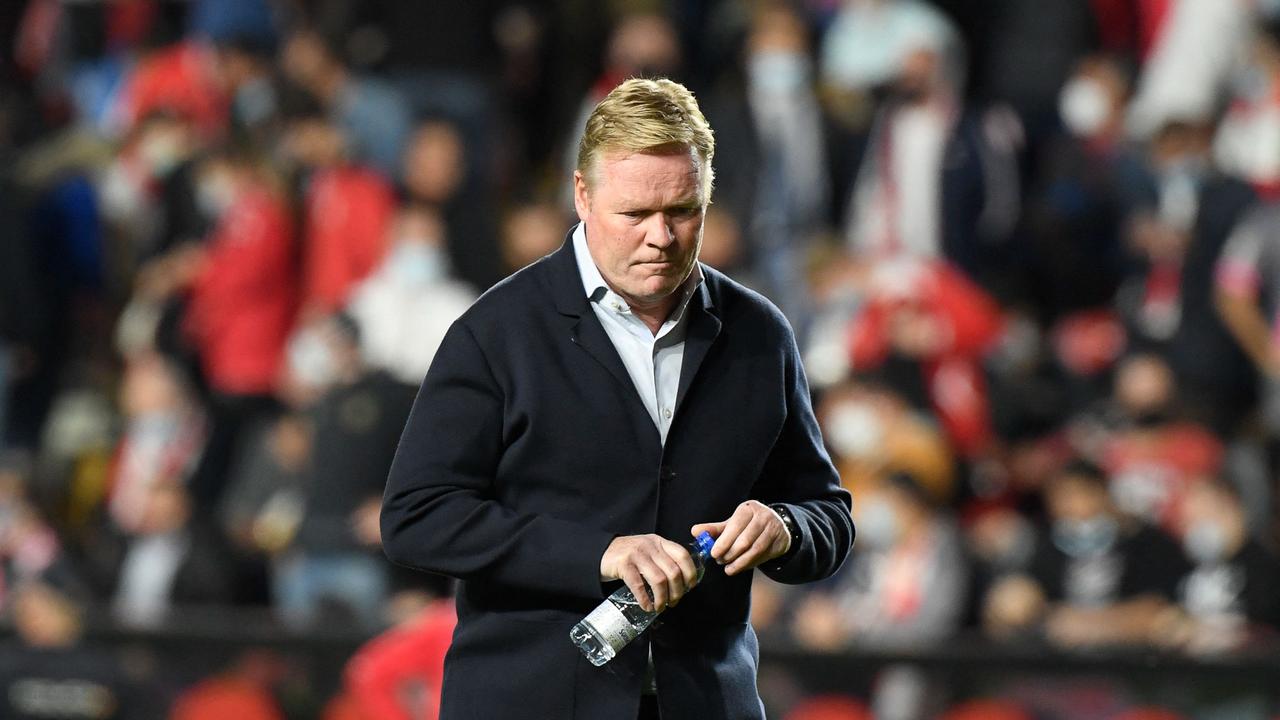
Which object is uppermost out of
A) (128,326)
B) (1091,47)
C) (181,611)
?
(1091,47)

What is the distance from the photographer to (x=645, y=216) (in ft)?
10.1

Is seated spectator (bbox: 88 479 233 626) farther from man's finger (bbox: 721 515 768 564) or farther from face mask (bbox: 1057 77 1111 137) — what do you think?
man's finger (bbox: 721 515 768 564)

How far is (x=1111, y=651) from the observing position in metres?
6.91

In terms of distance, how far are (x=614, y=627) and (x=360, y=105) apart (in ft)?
25.8

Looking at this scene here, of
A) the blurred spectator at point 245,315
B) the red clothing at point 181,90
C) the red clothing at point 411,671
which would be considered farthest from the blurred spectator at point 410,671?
the red clothing at point 181,90

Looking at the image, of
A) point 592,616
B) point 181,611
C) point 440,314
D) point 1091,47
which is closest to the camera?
point 592,616

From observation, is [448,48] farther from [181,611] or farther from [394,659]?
[394,659]

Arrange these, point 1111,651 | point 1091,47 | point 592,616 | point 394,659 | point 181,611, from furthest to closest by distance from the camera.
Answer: point 1091,47 → point 181,611 → point 1111,651 → point 394,659 → point 592,616

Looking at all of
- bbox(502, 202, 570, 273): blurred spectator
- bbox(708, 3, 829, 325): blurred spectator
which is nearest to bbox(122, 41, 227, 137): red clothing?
bbox(502, 202, 570, 273): blurred spectator

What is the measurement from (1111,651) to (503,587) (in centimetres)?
417

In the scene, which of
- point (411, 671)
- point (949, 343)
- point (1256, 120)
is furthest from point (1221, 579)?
point (411, 671)

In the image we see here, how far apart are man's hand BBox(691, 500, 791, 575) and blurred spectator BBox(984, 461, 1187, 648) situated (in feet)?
15.7

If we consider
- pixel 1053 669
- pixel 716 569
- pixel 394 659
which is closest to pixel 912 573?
pixel 1053 669

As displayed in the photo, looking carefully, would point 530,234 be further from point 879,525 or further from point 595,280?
point 595,280
